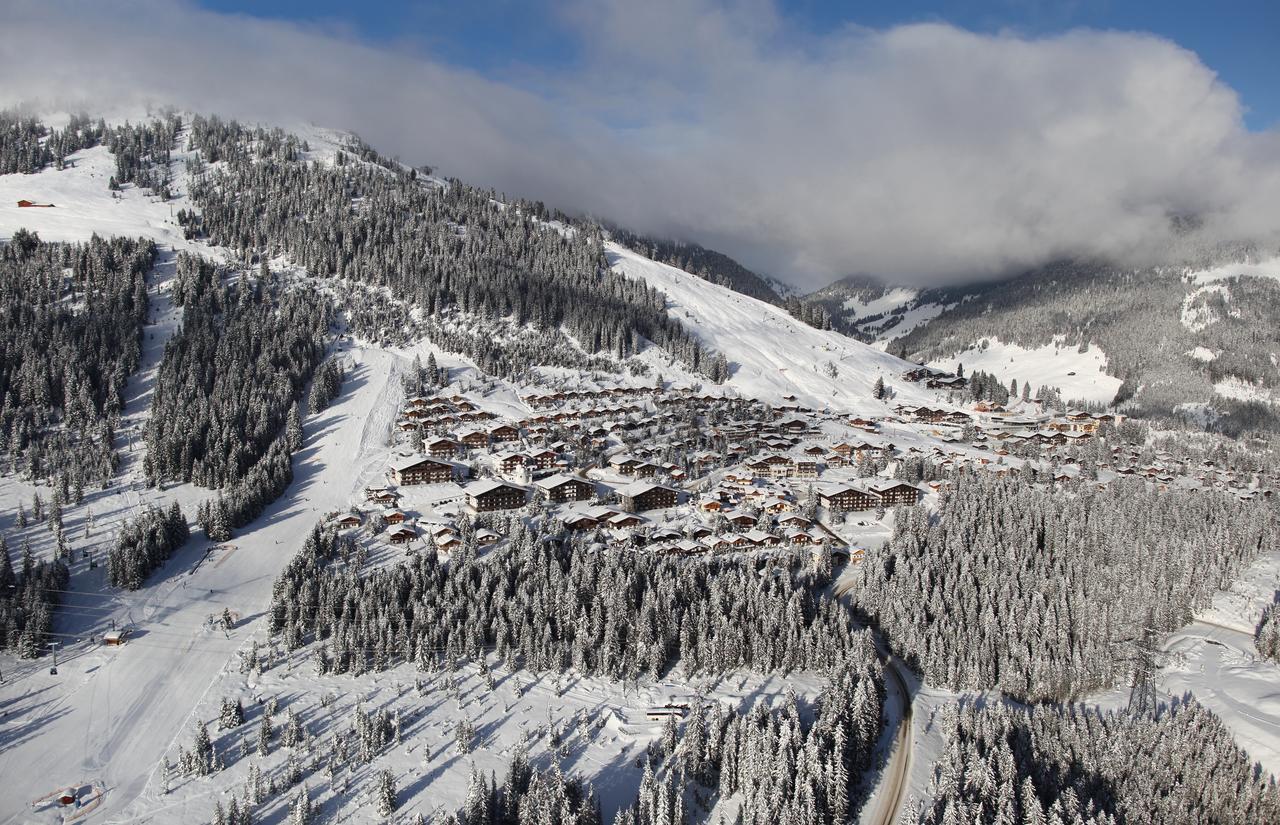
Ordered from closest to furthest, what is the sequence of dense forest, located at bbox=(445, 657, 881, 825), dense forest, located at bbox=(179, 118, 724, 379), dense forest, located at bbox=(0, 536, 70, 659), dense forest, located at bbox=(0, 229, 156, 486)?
dense forest, located at bbox=(445, 657, 881, 825) < dense forest, located at bbox=(0, 536, 70, 659) < dense forest, located at bbox=(0, 229, 156, 486) < dense forest, located at bbox=(179, 118, 724, 379)

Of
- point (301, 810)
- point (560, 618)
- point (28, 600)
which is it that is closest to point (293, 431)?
point (28, 600)

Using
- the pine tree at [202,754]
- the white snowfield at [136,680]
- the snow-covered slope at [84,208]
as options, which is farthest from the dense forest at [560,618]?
the snow-covered slope at [84,208]

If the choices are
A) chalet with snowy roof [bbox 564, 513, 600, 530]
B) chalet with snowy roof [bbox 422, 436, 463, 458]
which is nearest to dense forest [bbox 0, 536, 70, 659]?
chalet with snowy roof [bbox 422, 436, 463, 458]

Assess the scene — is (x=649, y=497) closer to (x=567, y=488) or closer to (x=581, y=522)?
(x=567, y=488)

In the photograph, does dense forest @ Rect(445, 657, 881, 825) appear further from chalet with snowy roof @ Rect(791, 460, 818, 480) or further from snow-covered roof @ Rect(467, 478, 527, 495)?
chalet with snowy roof @ Rect(791, 460, 818, 480)

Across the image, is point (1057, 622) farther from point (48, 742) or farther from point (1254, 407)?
point (1254, 407)

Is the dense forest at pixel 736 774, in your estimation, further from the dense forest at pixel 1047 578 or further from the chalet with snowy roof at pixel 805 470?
the chalet with snowy roof at pixel 805 470

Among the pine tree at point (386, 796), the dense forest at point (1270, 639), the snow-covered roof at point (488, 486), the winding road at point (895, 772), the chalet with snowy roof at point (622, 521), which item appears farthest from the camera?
the snow-covered roof at point (488, 486)
